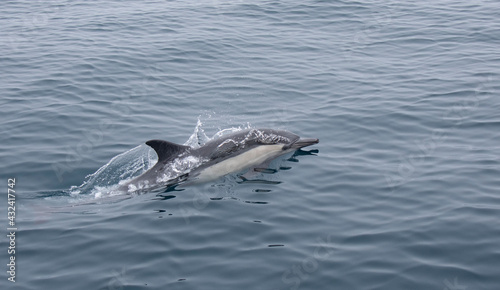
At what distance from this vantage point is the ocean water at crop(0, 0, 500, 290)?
10914 millimetres

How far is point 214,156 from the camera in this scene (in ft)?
48.8

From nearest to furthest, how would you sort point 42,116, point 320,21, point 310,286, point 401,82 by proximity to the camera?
point 310,286 < point 42,116 < point 401,82 < point 320,21

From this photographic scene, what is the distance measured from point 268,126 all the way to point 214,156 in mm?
3111

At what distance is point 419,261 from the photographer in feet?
35.4

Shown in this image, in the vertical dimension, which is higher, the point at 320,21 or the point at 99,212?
the point at 320,21

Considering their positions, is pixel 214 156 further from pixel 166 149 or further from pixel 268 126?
pixel 268 126

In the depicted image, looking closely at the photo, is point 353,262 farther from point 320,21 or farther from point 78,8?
point 78,8

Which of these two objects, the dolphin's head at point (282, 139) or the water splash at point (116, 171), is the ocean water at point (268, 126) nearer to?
the water splash at point (116, 171)

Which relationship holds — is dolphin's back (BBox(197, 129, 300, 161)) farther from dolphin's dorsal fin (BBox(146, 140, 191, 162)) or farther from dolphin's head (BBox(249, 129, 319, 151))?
dolphin's dorsal fin (BBox(146, 140, 191, 162))

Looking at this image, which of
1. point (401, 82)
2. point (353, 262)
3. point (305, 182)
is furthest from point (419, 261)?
point (401, 82)

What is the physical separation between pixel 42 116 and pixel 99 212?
6.45 m

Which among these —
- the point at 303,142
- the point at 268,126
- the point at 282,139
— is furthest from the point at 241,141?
the point at 268,126

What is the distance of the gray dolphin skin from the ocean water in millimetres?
322

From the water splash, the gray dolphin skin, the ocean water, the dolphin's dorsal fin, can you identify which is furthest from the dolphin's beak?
the water splash
